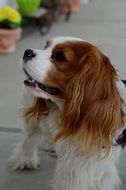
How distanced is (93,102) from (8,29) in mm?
3289

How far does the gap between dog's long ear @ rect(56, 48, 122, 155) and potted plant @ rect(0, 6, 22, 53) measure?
123 inches

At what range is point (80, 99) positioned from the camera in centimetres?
227

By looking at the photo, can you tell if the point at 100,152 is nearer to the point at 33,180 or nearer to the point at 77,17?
the point at 33,180

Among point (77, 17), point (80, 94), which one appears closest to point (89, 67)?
point (80, 94)

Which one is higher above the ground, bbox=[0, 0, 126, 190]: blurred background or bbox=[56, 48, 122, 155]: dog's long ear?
bbox=[56, 48, 122, 155]: dog's long ear

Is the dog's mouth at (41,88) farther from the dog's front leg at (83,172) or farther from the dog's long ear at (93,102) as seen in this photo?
the dog's front leg at (83,172)

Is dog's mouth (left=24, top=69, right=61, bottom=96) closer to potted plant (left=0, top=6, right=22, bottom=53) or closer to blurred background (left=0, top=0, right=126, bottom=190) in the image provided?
blurred background (left=0, top=0, right=126, bottom=190)

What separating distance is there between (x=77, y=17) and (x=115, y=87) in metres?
5.38

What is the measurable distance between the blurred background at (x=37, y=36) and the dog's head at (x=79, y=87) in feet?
2.72

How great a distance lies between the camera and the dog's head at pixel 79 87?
2.26m

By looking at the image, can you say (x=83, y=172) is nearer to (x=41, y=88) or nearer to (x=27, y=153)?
(x=41, y=88)

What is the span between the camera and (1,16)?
543 centimetres

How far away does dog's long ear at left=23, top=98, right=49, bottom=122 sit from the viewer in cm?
258

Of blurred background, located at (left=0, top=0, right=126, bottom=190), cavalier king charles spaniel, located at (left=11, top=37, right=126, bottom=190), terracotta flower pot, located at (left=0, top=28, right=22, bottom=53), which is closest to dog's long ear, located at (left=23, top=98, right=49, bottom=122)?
cavalier king charles spaniel, located at (left=11, top=37, right=126, bottom=190)
